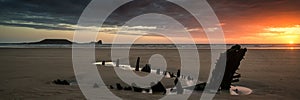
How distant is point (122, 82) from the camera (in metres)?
15.4

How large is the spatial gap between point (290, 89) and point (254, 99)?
4095 mm

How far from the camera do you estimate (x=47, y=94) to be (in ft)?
32.6

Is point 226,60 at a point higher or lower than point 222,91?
higher

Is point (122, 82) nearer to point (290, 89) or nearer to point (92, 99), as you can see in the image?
point (92, 99)

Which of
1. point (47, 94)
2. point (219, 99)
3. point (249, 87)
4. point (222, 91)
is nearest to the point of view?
point (47, 94)

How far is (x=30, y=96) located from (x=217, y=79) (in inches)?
364

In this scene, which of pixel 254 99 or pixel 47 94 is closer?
pixel 47 94

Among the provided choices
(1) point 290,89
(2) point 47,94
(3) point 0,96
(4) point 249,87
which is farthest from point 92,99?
(1) point 290,89

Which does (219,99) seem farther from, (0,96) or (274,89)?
(0,96)

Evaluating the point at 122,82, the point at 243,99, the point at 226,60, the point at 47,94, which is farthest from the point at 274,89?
the point at 47,94

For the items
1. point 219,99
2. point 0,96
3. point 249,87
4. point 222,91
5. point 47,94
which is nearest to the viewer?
point 0,96

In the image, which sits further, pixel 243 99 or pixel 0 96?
pixel 243 99

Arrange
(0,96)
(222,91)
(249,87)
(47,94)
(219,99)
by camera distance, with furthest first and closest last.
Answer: (249,87) < (222,91) < (219,99) < (47,94) < (0,96)

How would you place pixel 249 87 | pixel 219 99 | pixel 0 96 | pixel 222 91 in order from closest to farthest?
pixel 0 96
pixel 219 99
pixel 222 91
pixel 249 87
